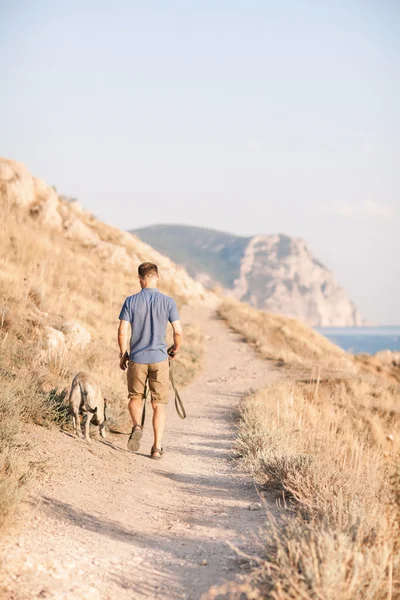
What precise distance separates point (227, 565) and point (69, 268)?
19812 millimetres

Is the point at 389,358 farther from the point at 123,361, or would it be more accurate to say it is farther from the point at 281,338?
the point at 123,361

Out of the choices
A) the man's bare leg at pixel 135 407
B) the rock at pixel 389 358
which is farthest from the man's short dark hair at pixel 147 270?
the rock at pixel 389 358

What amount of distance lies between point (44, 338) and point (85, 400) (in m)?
4.02

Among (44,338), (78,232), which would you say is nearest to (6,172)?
(78,232)

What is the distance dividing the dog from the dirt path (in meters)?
0.26

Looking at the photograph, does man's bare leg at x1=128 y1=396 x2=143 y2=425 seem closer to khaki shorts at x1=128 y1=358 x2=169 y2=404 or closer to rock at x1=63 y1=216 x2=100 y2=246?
khaki shorts at x1=128 y1=358 x2=169 y2=404

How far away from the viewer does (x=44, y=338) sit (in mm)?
10570

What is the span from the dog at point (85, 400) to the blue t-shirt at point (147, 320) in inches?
24.6

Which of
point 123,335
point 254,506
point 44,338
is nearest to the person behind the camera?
point 254,506

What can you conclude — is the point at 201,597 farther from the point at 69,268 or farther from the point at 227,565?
the point at 69,268

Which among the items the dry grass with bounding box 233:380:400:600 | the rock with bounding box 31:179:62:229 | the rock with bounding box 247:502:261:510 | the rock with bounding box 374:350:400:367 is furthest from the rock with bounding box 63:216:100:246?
the rock with bounding box 247:502:261:510

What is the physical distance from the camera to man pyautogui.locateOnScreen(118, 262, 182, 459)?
6777 millimetres

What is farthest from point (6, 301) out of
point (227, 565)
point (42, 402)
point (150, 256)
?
point (150, 256)

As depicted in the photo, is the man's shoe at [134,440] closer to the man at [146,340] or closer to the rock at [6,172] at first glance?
the man at [146,340]
